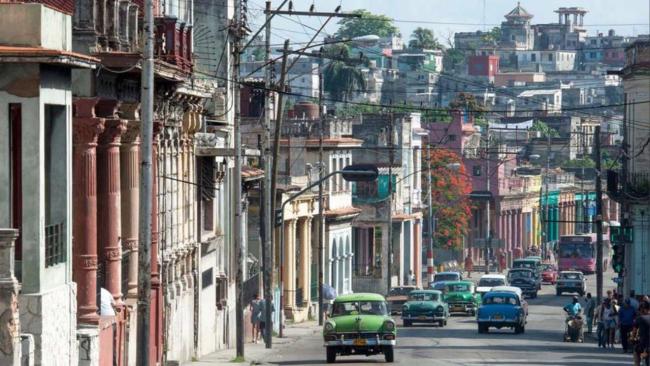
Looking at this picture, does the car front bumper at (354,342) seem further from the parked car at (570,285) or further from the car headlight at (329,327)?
the parked car at (570,285)

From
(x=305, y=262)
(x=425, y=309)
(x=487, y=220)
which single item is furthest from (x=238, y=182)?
(x=487, y=220)

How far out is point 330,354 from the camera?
171 ft

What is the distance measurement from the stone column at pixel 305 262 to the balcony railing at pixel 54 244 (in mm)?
57804

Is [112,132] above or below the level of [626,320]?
above

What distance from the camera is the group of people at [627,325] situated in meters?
44.9

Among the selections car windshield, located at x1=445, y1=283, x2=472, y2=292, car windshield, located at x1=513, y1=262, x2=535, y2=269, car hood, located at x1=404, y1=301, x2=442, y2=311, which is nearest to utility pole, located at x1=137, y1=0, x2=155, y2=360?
car hood, located at x1=404, y1=301, x2=442, y2=311

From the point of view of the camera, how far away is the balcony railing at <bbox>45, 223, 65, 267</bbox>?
30.1 m

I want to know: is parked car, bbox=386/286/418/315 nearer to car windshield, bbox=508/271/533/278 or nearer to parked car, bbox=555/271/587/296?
car windshield, bbox=508/271/533/278

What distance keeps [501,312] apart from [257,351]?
1408 cm

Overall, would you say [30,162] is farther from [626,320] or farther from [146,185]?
[626,320]

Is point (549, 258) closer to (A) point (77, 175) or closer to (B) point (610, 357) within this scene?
(B) point (610, 357)

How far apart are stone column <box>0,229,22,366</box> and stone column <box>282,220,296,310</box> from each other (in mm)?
57132

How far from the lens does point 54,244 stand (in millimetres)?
30391

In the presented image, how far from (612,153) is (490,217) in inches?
1252
